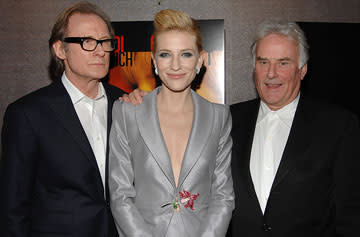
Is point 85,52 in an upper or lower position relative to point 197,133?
upper

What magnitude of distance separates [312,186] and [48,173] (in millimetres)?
1976

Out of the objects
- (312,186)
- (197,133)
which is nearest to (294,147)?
(312,186)

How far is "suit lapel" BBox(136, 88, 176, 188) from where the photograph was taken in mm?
1962

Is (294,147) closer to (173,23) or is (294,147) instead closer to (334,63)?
(173,23)

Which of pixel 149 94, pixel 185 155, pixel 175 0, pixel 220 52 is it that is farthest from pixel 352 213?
pixel 175 0

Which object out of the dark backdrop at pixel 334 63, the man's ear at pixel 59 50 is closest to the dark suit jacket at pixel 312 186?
the dark backdrop at pixel 334 63

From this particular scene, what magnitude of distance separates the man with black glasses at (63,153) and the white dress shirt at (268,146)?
3.89ft

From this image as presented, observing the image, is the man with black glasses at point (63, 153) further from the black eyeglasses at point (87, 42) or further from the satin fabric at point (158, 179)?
the satin fabric at point (158, 179)

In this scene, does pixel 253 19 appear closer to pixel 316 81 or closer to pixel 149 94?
pixel 316 81

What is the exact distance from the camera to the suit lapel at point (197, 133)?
199 centimetres

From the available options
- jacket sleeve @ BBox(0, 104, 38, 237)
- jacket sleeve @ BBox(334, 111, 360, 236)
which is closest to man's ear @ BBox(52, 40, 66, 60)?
jacket sleeve @ BBox(0, 104, 38, 237)

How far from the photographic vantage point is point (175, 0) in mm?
3631

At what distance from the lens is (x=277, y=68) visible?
7.95ft

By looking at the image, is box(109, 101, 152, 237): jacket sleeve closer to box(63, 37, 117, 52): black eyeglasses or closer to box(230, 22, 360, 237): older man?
box(63, 37, 117, 52): black eyeglasses
